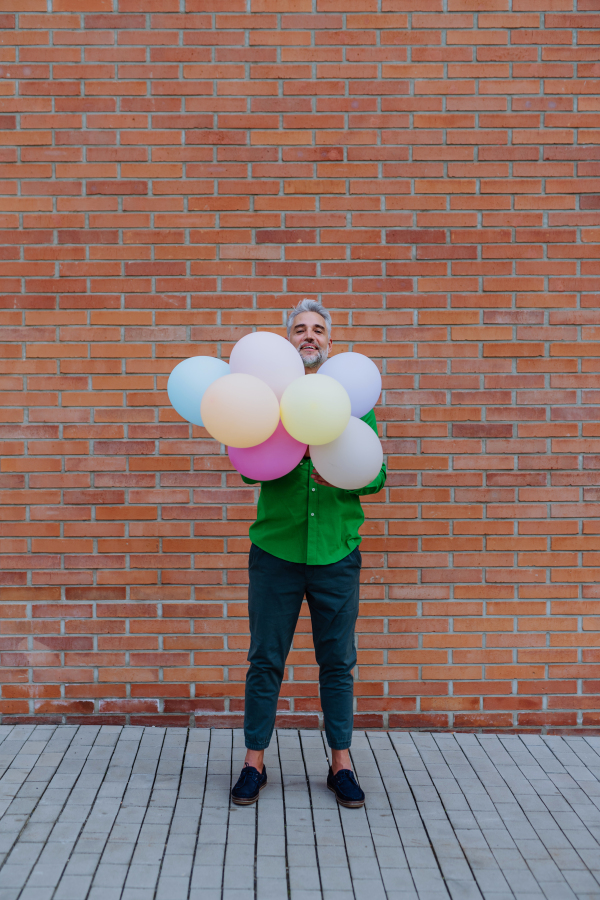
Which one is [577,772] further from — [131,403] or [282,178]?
[282,178]

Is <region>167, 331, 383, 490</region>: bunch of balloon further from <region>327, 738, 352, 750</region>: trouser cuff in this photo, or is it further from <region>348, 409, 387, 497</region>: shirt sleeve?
<region>327, 738, 352, 750</region>: trouser cuff

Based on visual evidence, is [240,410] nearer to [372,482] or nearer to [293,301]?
[372,482]

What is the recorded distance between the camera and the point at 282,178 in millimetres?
3406

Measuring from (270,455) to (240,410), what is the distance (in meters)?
0.25

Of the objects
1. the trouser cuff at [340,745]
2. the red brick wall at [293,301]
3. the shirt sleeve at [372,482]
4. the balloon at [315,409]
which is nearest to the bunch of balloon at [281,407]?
the balloon at [315,409]

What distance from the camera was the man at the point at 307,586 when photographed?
2.74 metres

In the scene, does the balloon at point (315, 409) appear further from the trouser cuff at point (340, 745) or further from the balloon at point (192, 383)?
the trouser cuff at point (340, 745)

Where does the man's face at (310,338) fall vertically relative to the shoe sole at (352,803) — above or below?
above

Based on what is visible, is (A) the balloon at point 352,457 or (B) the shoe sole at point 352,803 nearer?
(A) the balloon at point 352,457

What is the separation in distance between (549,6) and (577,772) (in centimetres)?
346

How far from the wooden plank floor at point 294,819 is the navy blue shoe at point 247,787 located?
4 cm

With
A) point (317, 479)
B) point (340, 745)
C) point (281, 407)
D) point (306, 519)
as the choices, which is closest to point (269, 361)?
point (281, 407)

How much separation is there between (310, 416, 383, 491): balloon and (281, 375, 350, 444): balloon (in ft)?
0.24

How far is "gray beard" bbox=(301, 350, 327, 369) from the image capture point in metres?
2.78
